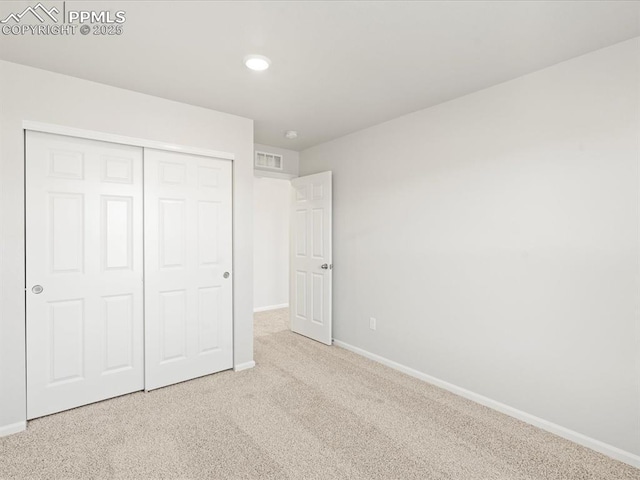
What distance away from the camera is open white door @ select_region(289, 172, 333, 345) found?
159 inches

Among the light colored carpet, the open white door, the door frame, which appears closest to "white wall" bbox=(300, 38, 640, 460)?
the light colored carpet

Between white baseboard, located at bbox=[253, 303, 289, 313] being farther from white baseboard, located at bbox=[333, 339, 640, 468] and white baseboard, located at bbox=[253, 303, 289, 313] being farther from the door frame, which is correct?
white baseboard, located at bbox=[333, 339, 640, 468]

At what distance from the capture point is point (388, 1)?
1661 mm

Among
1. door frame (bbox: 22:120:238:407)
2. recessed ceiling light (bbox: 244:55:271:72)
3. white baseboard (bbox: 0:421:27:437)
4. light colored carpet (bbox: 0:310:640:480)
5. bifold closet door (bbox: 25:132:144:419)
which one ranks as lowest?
light colored carpet (bbox: 0:310:640:480)

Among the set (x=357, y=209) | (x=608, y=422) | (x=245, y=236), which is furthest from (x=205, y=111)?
(x=608, y=422)

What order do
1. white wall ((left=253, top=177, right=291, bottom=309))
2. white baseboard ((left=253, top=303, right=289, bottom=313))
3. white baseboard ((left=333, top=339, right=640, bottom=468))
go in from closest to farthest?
white baseboard ((left=333, top=339, right=640, bottom=468)) < white baseboard ((left=253, top=303, right=289, bottom=313)) < white wall ((left=253, top=177, right=291, bottom=309))

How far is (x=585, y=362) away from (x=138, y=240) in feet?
11.1

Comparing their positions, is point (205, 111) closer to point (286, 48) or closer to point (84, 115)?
point (84, 115)

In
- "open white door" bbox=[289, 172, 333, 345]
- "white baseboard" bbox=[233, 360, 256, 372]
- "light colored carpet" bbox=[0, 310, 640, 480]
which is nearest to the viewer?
"light colored carpet" bbox=[0, 310, 640, 480]

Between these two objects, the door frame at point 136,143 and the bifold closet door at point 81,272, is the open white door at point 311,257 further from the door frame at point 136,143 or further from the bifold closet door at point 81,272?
the bifold closet door at point 81,272

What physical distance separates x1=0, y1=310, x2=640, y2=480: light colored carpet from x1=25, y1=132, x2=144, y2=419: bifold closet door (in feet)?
0.71

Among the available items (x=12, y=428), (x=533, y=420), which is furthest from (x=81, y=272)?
(x=533, y=420)

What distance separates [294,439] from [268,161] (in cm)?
324

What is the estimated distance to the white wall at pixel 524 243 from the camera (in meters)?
2.02
